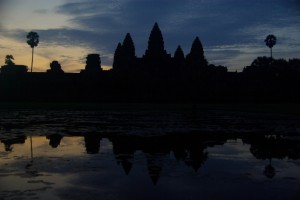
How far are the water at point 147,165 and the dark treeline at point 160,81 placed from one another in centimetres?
5142

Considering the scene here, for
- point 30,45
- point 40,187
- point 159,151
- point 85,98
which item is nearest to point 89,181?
point 40,187

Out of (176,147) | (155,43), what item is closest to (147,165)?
(176,147)

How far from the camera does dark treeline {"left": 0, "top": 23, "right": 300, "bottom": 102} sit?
71.2 m

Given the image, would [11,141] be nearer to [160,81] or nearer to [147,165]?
[147,165]

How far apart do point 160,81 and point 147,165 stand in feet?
208

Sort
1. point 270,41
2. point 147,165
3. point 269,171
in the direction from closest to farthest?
point 269,171 < point 147,165 < point 270,41

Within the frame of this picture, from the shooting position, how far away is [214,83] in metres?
74.5

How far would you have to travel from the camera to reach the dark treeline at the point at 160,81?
234 feet

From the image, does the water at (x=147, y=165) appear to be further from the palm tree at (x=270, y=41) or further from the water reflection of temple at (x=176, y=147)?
the palm tree at (x=270, y=41)

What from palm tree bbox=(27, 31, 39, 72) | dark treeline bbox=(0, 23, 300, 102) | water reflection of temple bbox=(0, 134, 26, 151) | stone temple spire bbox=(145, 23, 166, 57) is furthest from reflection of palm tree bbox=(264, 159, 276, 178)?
palm tree bbox=(27, 31, 39, 72)

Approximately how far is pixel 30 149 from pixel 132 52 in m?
70.3

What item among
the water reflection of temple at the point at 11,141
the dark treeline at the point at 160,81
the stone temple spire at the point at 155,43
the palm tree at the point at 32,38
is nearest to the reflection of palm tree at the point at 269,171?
the water reflection of temple at the point at 11,141

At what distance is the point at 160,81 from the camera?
242 ft

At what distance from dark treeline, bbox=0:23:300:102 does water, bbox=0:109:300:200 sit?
51.4 metres
